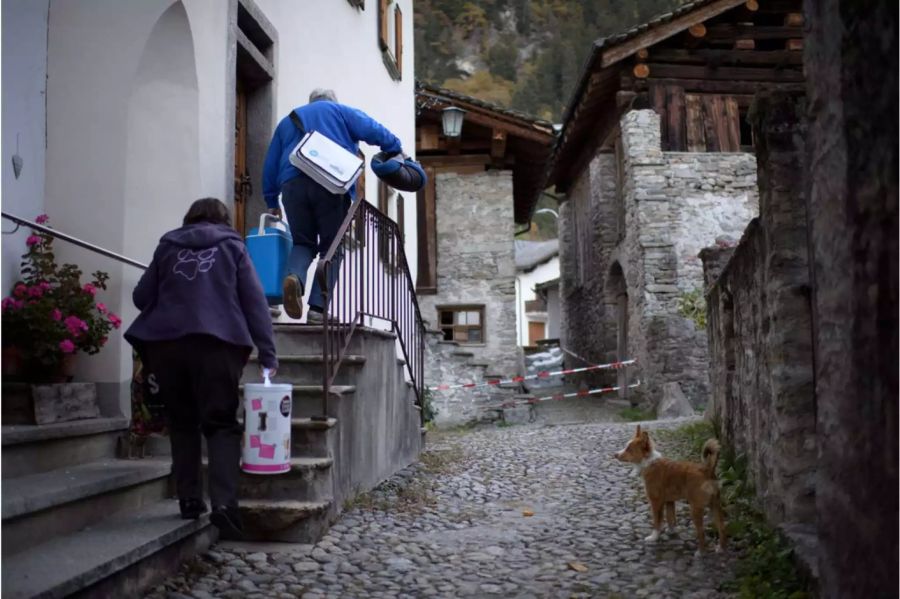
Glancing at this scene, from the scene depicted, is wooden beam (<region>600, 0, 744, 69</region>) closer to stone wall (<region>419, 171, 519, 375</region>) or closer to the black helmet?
stone wall (<region>419, 171, 519, 375</region>)

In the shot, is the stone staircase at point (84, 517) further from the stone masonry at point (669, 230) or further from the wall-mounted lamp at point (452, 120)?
A: the stone masonry at point (669, 230)

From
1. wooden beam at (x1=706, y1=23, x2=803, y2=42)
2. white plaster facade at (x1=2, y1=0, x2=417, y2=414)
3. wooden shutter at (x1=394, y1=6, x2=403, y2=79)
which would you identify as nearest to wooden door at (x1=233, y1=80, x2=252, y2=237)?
white plaster facade at (x1=2, y1=0, x2=417, y2=414)

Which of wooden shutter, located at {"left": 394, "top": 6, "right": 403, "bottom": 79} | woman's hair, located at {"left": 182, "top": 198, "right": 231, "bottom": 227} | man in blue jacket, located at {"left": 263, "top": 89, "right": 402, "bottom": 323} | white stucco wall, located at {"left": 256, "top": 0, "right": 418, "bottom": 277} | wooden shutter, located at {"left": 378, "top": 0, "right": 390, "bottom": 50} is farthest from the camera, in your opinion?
wooden shutter, located at {"left": 394, "top": 6, "right": 403, "bottom": 79}

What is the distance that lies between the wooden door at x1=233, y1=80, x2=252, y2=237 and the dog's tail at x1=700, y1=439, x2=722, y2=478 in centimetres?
392

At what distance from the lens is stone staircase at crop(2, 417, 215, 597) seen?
2.73m

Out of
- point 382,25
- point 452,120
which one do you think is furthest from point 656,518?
point 452,120

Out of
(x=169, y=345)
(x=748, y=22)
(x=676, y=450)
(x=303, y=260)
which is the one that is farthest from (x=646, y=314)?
(x=169, y=345)

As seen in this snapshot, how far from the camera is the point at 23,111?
4.33m

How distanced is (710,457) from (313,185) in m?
2.88

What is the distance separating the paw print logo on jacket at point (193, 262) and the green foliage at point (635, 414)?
9.35m

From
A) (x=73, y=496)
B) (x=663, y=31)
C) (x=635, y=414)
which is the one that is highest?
(x=663, y=31)

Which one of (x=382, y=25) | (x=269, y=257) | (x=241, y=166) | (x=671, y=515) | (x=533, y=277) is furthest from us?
(x=533, y=277)

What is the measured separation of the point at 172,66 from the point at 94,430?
2327 mm

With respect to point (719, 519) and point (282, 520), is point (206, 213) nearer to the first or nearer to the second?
point (282, 520)
